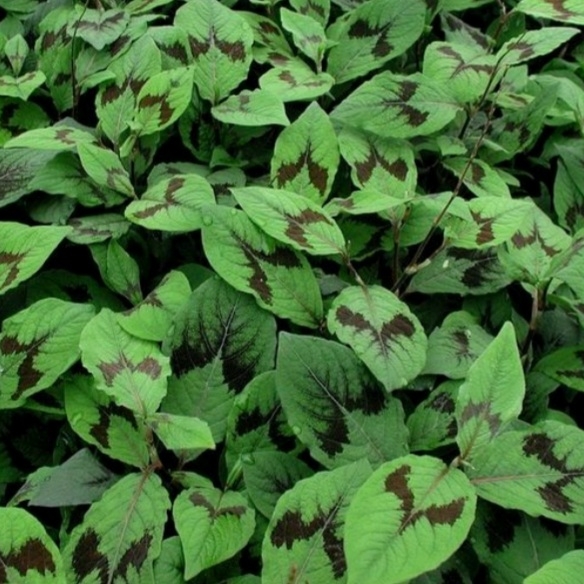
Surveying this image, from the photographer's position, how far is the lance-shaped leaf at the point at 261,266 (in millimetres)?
1591

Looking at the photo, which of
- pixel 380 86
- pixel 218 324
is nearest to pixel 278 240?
pixel 218 324

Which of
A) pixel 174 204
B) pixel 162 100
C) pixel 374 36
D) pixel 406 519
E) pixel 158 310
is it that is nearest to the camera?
pixel 406 519

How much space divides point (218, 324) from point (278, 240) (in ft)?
0.66

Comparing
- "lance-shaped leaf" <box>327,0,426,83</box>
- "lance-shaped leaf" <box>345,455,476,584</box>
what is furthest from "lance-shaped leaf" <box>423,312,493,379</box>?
"lance-shaped leaf" <box>327,0,426,83</box>

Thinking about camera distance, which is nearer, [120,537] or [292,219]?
[120,537]

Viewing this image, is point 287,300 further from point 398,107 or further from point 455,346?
point 398,107

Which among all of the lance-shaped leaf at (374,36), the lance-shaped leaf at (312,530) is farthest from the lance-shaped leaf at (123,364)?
the lance-shaped leaf at (374,36)

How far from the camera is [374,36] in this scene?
80.2 inches

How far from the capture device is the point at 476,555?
146 cm

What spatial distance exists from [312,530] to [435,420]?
32cm

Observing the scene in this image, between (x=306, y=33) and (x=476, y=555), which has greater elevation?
(x=306, y=33)

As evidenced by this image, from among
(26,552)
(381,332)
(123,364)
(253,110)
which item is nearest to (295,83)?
(253,110)

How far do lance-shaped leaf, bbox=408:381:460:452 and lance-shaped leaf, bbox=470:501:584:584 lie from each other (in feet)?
0.43

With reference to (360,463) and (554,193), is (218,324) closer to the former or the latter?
(360,463)
